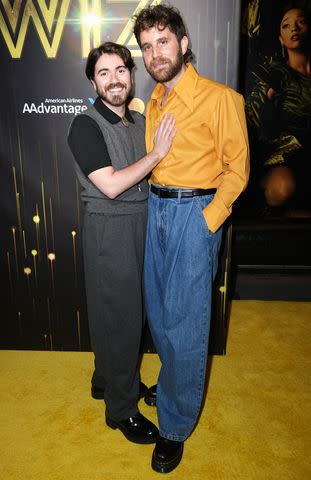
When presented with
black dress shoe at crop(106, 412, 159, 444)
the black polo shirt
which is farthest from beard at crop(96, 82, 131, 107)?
black dress shoe at crop(106, 412, 159, 444)

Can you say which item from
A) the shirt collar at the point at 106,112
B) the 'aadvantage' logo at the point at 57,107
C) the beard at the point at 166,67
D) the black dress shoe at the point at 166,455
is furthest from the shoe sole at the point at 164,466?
the 'aadvantage' logo at the point at 57,107

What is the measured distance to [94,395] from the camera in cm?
226

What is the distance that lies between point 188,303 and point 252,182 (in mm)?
2457

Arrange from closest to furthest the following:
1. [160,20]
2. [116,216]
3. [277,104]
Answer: [160,20] → [116,216] → [277,104]

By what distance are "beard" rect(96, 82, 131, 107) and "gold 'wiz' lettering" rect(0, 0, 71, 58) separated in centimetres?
67

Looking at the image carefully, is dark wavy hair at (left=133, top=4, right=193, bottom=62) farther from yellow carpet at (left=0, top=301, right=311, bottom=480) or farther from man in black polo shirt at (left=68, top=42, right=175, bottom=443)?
yellow carpet at (left=0, top=301, right=311, bottom=480)

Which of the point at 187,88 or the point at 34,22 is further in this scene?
the point at 34,22

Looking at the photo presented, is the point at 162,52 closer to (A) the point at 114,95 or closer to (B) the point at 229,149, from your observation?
(A) the point at 114,95

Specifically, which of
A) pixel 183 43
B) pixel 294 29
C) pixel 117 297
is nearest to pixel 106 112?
pixel 183 43

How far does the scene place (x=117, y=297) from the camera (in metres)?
1.88

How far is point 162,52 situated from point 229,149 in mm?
465

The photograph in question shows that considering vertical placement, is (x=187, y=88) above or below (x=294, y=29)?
below

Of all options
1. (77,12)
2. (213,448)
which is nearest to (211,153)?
(77,12)

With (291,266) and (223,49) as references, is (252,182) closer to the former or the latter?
(291,266)
